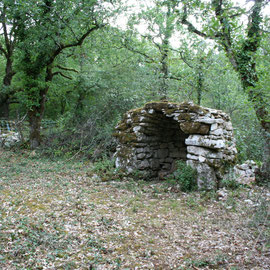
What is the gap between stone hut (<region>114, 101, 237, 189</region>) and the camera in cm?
593

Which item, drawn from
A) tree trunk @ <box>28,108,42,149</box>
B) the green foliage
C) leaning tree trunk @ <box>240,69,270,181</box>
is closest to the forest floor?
the green foliage

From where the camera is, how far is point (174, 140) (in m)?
8.18

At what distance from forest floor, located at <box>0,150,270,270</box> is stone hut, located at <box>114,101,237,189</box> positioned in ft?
2.55

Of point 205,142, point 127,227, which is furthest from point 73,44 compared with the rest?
point 127,227

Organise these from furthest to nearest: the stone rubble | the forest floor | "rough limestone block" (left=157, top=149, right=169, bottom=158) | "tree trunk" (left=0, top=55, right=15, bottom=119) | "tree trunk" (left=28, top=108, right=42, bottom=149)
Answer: "tree trunk" (left=0, top=55, right=15, bottom=119)
"tree trunk" (left=28, top=108, right=42, bottom=149)
"rough limestone block" (left=157, top=149, right=169, bottom=158)
the stone rubble
the forest floor

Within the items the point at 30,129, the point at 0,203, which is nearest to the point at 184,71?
the point at 30,129

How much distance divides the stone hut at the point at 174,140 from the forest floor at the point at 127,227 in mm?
777

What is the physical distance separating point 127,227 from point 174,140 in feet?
14.9

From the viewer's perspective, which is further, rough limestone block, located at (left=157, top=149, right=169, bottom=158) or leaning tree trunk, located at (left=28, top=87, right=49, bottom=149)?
leaning tree trunk, located at (left=28, top=87, right=49, bottom=149)

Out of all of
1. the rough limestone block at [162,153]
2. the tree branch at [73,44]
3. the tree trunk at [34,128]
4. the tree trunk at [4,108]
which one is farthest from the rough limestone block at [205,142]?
the tree trunk at [4,108]

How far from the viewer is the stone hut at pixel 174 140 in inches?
233

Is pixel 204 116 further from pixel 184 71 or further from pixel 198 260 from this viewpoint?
pixel 184 71

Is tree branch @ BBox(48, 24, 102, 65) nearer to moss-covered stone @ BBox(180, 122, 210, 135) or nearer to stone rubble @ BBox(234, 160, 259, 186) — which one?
moss-covered stone @ BBox(180, 122, 210, 135)

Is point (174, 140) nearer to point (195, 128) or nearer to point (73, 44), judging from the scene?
point (195, 128)
